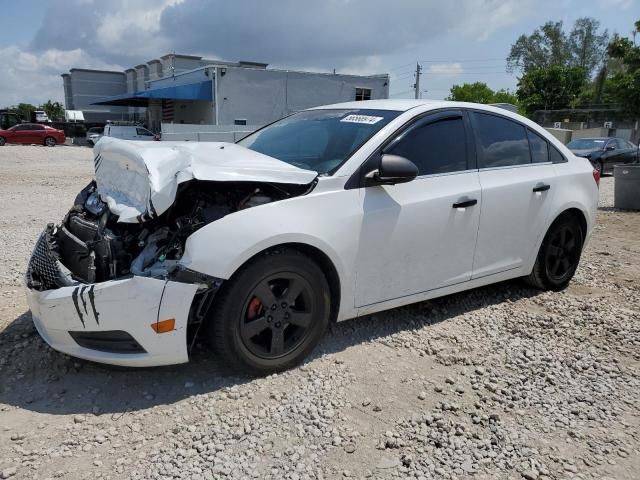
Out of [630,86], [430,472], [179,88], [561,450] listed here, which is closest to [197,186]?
[430,472]

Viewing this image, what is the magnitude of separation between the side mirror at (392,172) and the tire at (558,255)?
6.36 feet

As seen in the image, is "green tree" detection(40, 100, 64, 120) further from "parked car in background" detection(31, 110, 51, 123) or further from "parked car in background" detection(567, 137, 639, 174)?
"parked car in background" detection(567, 137, 639, 174)

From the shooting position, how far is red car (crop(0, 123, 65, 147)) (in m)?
33.7

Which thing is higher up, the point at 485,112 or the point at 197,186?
the point at 485,112

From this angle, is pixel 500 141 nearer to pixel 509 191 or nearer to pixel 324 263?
pixel 509 191

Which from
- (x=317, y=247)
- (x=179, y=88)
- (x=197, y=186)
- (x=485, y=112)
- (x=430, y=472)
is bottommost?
(x=430, y=472)

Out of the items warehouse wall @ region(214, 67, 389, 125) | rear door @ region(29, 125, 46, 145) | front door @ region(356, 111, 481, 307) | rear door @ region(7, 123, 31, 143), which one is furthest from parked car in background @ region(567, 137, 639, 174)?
rear door @ region(7, 123, 31, 143)

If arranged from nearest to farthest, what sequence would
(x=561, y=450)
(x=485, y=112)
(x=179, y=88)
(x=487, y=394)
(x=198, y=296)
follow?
1. (x=561, y=450)
2. (x=198, y=296)
3. (x=487, y=394)
4. (x=485, y=112)
5. (x=179, y=88)

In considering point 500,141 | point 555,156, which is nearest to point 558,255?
point 555,156

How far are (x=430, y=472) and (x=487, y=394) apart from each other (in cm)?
86

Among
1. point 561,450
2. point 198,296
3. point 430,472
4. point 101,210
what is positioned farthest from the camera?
point 101,210

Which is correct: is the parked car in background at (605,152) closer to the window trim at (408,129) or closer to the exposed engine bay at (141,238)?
the window trim at (408,129)

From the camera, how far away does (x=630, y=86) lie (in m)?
33.8

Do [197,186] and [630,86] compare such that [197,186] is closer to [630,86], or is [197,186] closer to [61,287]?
[61,287]
